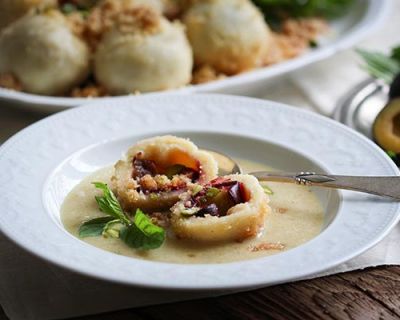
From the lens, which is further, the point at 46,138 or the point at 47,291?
the point at 46,138

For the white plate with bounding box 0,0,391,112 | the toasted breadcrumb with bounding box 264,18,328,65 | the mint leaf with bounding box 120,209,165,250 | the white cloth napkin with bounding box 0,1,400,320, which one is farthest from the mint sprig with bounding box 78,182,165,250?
the toasted breadcrumb with bounding box 264,18,328,65

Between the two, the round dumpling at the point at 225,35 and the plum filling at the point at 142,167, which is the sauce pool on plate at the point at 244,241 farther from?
the round dumpling at the point at 225,35

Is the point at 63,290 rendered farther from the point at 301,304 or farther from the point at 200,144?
the point at 200,144

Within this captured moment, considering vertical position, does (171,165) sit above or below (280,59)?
above

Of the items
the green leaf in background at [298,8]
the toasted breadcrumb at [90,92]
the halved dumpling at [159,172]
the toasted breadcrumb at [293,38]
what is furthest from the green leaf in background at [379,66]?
the halved dumpling at [159,172]

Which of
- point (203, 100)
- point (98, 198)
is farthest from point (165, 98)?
point (98, 198)

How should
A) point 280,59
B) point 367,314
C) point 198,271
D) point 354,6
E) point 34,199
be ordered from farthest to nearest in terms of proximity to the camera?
point 354,6 < point 280,59 < point 34,199 < point 367,314 < point 198,271

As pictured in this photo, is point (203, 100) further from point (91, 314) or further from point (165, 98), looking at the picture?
point (91, 314)

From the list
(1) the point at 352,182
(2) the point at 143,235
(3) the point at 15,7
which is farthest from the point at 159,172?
(3) the point at 15,7
